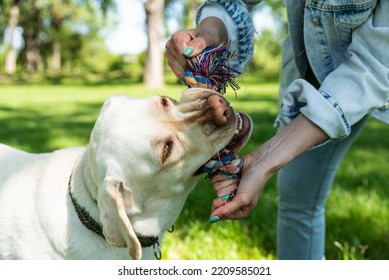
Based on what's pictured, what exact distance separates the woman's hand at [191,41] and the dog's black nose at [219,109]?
0.24 m

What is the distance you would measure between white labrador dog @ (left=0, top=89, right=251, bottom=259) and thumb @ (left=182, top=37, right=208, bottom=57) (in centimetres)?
18

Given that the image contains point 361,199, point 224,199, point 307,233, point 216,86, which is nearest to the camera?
point 224,199

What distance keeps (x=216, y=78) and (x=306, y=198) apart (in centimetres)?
112

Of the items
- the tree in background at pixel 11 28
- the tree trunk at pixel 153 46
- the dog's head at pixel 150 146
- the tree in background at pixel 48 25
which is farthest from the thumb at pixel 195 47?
the tree in background at pixel 11 28

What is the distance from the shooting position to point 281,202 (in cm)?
368

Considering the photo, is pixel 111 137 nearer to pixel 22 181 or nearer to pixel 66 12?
pixel 22 181

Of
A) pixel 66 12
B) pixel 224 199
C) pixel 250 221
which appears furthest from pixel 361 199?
pixel 66 12

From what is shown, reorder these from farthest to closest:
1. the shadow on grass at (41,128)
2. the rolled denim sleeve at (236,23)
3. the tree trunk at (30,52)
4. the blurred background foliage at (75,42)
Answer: the tree trunk at (30,52)
the blurred background foliage at (75,42)
the shadow on grass at (41,128)
the rolled denim sleeve at (236,23)

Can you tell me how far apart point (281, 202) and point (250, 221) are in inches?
29.5

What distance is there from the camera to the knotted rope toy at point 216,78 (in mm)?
2525

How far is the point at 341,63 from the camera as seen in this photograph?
277 cm

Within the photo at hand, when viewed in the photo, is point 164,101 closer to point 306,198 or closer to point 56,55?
point 306,198

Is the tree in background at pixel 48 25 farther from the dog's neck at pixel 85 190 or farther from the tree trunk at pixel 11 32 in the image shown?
the dog's neck at pixel 85 190

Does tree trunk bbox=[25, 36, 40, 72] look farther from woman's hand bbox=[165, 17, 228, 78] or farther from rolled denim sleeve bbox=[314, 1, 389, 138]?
rolled denim sleeve bbox=[314, 1, 389, 138]
